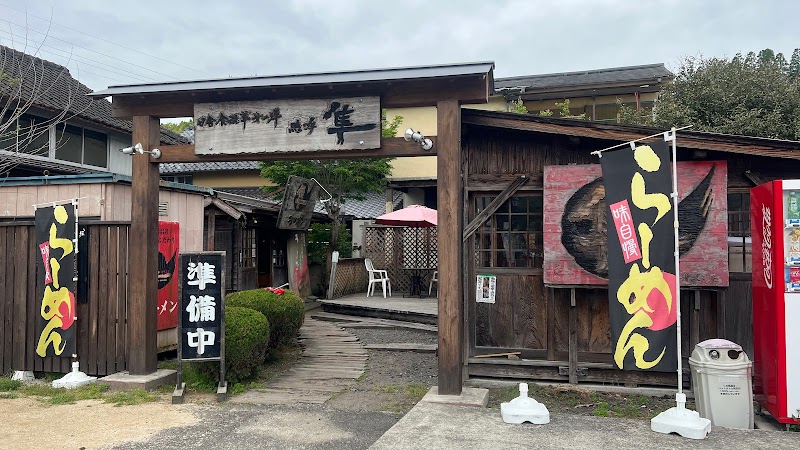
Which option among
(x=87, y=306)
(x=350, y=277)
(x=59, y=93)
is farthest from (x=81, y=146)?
(x=87, y=306)

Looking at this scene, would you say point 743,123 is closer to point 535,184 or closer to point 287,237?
point 535,184

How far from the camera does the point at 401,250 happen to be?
17141 millimetres

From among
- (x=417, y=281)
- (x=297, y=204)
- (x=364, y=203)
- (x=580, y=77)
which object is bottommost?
(x=417, y=281)

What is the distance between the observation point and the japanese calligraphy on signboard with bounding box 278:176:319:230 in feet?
44.6

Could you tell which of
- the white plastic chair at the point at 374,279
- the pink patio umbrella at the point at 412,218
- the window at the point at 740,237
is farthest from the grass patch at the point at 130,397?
the white plastic chair at the point at 374,279

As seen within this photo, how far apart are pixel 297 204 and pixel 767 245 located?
1053cm

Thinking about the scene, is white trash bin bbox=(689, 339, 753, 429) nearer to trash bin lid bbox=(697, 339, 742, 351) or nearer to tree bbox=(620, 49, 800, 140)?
trash bin lid bbox=(697, 339, 742, 351)

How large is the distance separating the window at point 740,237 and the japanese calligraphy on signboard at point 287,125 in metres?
4.50

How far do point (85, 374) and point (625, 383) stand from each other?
23.2ft

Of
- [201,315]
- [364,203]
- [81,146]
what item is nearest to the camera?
[201,315]

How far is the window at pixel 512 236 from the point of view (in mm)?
7480

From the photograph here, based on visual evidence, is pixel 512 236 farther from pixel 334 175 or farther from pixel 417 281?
pixel 334 175

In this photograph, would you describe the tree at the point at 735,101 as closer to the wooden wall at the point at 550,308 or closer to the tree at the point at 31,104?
the wooden wall at the point at 550,308

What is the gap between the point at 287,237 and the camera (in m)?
16.9
